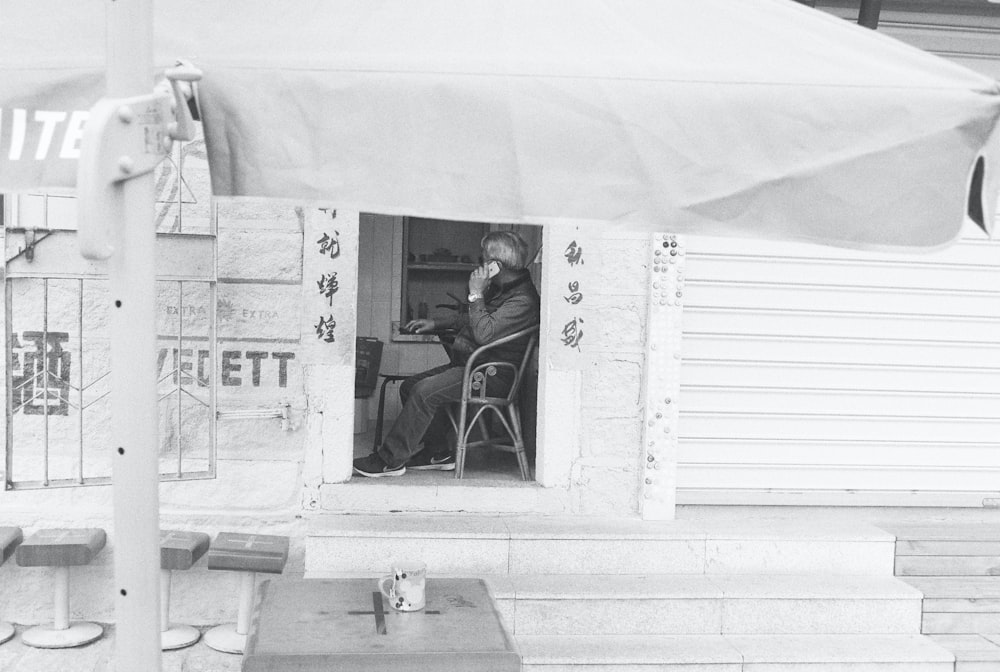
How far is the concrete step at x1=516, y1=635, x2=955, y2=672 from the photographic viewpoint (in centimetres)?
498

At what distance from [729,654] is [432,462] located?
7.71 feet

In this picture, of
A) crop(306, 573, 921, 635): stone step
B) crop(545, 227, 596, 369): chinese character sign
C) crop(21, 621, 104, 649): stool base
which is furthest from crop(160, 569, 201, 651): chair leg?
crop(545, 227, 596, 369): chinese character sign

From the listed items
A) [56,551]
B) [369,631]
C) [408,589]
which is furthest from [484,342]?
[369,631]

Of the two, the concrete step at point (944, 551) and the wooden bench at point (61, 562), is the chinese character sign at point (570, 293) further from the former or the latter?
the wooden bench at point (61, 562)

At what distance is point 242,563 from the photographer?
16.6 ft

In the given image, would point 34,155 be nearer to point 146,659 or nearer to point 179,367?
point 146,659

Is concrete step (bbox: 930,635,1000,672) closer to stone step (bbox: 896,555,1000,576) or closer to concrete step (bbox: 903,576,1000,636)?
concrete step (bbox: 903,576,1000,636)

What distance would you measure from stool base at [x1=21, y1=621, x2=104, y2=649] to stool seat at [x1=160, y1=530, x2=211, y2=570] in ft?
1.84

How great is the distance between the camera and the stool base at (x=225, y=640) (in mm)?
→ 5234

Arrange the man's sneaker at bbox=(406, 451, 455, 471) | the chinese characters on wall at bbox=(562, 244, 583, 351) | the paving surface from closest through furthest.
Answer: the paving surface → the chinese characters on wall at bbox=(562, 244, 583, 351) → the man's sneaker at bbox=(406, 451, 455, 471)

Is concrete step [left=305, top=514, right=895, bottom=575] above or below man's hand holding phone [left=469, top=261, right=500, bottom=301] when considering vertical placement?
below

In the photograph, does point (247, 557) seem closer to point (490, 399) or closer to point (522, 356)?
point (490, 399)

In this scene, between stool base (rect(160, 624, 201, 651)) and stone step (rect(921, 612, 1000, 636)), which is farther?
stone step (rect(921, 612, 1000, 636))

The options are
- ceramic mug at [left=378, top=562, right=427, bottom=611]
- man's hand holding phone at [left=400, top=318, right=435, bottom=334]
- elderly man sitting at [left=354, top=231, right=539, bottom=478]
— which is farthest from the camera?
man's hand holding phone at [left=400, top=318, right=435, bottom=334]
